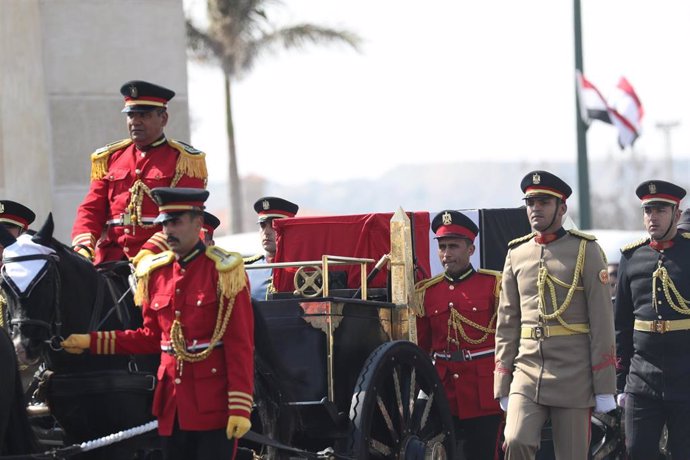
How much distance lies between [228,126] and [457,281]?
2380 cm

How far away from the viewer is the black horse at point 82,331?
7.29 metres

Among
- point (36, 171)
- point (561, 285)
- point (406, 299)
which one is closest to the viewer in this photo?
point (561, 285)

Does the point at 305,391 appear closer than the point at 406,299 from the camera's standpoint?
Yes

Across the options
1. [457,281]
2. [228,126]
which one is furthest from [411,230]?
[228,126]

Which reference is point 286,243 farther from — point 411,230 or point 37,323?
point 37,323

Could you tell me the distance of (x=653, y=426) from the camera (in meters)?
9.35

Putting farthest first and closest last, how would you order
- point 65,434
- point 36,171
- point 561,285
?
point 36,171 < point 561,285 < point 65,434

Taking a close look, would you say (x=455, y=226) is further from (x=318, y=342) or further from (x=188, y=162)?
(x=188, y=162)

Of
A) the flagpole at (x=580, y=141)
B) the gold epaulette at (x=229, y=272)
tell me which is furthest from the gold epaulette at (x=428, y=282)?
the flagpole at (x=580, y=141)

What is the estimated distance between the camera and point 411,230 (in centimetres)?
1038

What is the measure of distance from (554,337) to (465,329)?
1545 millimetres

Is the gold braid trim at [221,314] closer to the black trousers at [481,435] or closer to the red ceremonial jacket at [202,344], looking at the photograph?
the red ceremonial jacket at [202,344]

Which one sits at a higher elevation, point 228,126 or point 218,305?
point 228,126

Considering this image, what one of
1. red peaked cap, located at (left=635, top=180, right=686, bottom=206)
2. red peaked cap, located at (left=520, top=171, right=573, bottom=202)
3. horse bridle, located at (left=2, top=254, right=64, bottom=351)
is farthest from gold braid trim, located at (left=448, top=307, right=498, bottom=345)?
horse bridle, located at (left=2, top=254, right=64, bottom=351)
